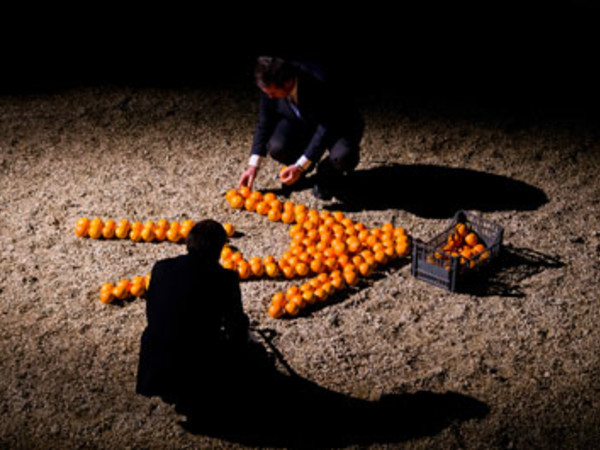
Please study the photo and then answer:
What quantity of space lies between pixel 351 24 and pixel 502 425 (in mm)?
7947

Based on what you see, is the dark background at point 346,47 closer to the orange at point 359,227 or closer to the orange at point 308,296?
the orange at point 359,227

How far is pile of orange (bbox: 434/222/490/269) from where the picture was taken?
556 centimetres

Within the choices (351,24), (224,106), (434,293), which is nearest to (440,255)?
(434,293)

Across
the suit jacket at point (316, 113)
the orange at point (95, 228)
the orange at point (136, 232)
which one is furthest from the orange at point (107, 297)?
the suit jacket at point (316, 113)

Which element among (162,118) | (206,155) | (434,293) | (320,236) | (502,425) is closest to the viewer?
(502,425)

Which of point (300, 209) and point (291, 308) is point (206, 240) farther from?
point (300, 209)

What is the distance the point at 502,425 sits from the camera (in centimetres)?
433

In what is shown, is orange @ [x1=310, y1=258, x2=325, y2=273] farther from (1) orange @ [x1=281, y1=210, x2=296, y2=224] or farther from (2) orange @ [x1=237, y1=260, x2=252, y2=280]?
(1) orange @ [x1=281, y1=210, x2=296, y2=224]

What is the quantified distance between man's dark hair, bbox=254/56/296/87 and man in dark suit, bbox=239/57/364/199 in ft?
0.42

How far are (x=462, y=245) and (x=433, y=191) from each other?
3.77ft

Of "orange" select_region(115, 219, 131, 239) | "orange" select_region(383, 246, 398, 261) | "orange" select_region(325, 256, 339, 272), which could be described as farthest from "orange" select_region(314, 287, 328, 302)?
"orange" select_region(115, 219, 131, 239)

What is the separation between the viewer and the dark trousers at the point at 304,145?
6.36 meters

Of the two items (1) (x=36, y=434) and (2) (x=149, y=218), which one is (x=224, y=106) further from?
(1) (x=36, y=434)

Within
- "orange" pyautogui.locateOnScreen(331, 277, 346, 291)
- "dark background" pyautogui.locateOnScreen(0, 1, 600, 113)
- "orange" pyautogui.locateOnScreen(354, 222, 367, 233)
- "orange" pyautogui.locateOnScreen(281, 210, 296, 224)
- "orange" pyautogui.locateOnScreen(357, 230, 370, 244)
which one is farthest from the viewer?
"dark background" pyautogui.locateOnScreen(0, 1, 600, 113)
